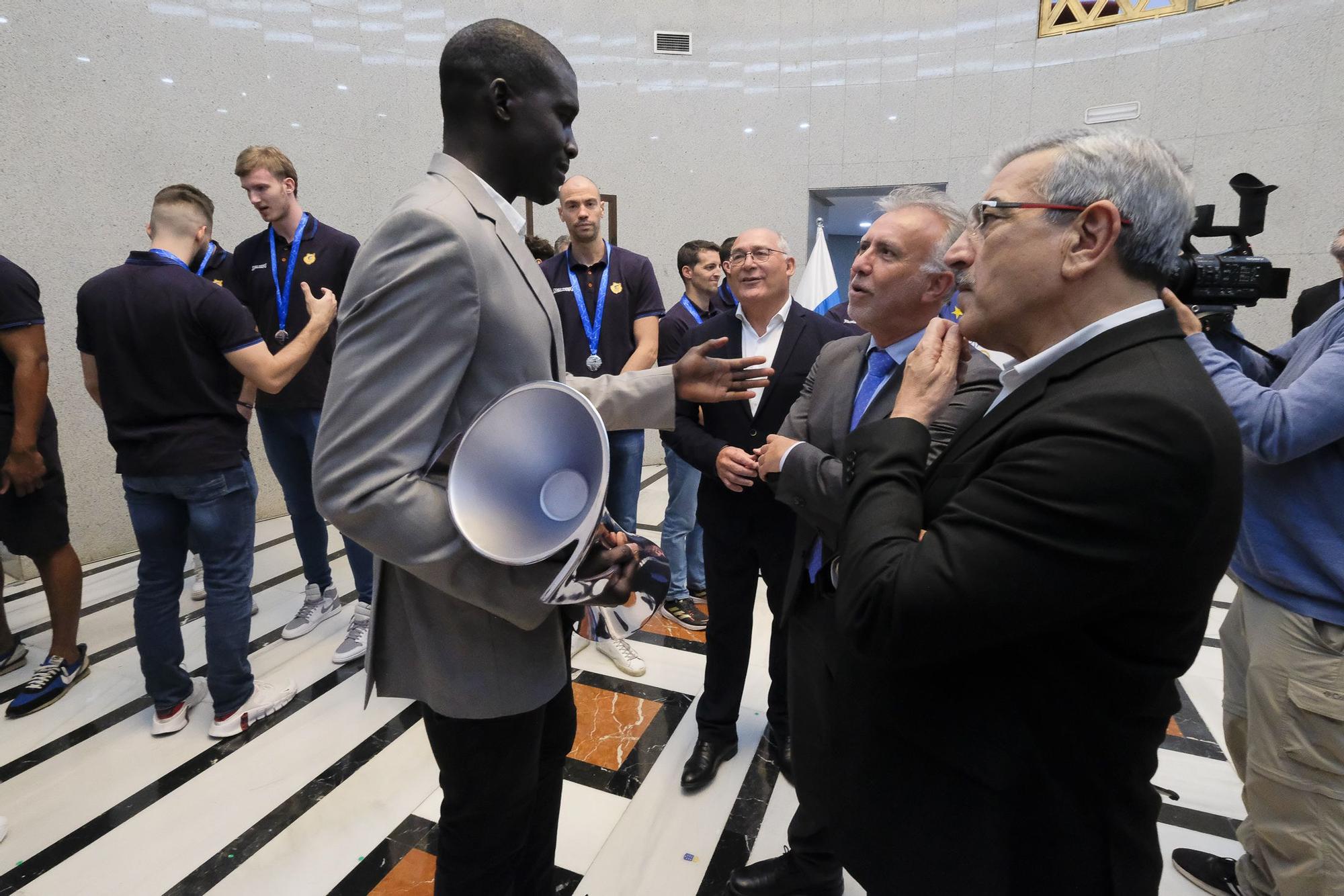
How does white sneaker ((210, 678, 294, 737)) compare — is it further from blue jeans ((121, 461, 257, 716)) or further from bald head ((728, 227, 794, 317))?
bald head ((728, 227, 794, 317))

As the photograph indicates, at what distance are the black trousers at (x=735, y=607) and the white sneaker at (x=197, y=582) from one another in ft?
9.01

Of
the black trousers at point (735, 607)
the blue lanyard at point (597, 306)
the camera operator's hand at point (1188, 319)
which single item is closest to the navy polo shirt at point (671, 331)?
the blue lanyard at point (597, 306)

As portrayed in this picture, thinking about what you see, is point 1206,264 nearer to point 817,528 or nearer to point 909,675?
point 817,528

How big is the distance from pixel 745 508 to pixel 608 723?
1053 mm

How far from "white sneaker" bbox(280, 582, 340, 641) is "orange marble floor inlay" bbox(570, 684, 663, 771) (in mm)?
1449

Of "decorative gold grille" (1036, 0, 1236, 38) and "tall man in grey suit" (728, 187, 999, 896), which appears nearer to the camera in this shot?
"tall man in grey suit" (728, 187, 999, 896)

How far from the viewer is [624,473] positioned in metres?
3.34

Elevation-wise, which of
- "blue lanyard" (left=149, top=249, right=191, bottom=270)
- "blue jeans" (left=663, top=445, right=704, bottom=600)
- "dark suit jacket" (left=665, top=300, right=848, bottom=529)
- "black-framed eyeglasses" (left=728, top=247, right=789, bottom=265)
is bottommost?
"blue jeans" (left=663, top=445, right=704, bottom=600)

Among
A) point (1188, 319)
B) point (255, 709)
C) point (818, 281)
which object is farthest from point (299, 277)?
point (818, 281)

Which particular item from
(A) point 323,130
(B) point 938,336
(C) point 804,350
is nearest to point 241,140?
(A) point 323,130

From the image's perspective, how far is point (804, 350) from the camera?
225 centimetres

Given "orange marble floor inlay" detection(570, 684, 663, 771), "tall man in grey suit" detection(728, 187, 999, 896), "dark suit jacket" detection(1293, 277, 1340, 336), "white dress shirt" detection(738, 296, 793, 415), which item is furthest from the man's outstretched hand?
"dark suit jacket" detection(1293, 277, 1340, 336)

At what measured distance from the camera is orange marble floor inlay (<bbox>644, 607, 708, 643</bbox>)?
3.24 meters

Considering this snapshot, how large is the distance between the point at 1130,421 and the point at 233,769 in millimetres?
2799
